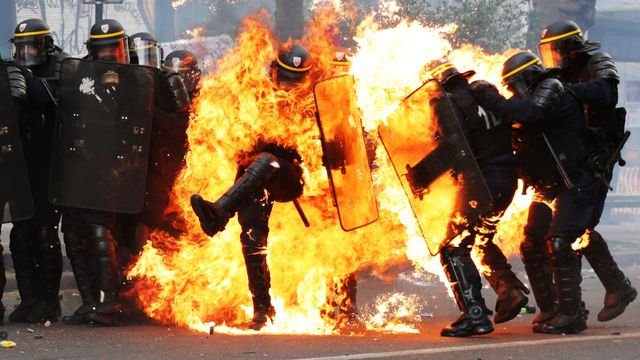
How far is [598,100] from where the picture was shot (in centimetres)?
711

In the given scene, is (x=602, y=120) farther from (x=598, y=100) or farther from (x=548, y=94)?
(x=548, y=94)

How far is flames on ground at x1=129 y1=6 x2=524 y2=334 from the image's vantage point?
7.20 meters

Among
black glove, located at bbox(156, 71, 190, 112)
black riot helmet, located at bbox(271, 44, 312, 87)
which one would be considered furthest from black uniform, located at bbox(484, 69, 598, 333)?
black glove, located at bbox(156, 71, 190, 112)

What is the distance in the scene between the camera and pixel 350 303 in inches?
303

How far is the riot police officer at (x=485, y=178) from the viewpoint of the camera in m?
6.71

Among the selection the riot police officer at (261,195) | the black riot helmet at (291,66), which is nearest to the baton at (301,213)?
the riot police officer at (261,195)

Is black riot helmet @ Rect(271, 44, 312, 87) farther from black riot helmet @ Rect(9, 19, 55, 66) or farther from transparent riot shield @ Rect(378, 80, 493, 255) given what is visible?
black riot helmet @ Rect(9, 19, 55, 66)

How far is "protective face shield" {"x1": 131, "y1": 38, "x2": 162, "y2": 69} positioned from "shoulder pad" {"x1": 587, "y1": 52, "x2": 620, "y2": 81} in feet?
9.53

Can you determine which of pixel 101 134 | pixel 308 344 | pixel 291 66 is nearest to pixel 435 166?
pixel 291 66

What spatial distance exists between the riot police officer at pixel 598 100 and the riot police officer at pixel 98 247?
111 inches

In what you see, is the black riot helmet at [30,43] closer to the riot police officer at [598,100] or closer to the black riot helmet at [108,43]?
the black riot helmet at [108,43]

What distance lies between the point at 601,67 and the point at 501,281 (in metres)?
1.51

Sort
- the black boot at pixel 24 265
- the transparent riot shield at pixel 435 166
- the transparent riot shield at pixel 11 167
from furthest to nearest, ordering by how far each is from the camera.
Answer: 1. the black boot at pixel 24 265
2. the transparent riot shield at pixel 11 167
3. the transparent riot shield at pixel 435 166

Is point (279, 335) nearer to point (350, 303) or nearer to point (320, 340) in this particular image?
point (320, 340)
